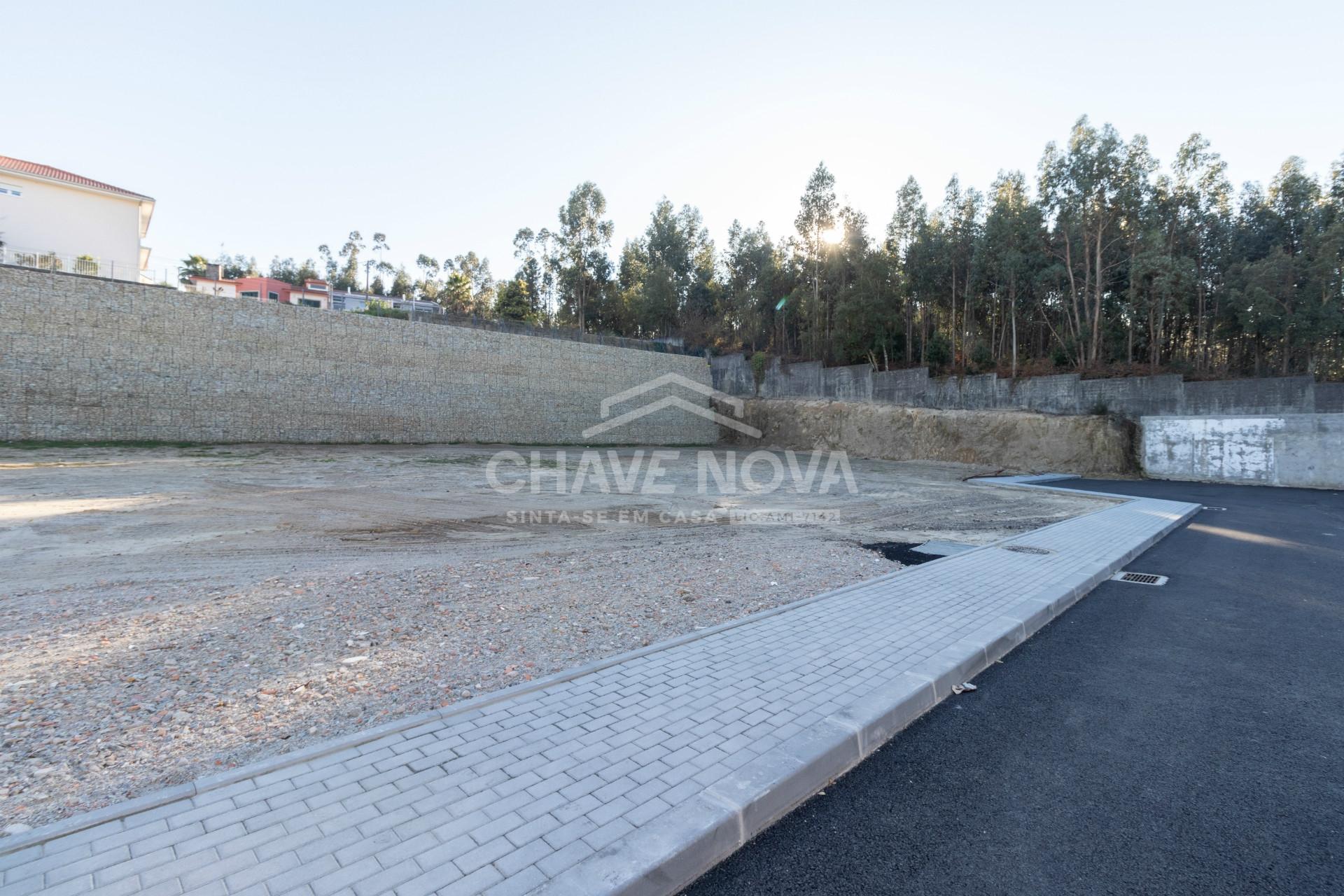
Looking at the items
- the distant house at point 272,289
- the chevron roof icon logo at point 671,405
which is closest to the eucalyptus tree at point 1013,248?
the chevron roof icon logo at point 671,405

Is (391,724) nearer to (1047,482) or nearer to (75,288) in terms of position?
(1047,482)

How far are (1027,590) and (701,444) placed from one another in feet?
122

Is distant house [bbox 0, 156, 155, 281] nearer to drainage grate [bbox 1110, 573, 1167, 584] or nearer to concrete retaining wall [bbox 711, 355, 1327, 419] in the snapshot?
concrete retaining wall [bbox 711, 355, 1327, 419]

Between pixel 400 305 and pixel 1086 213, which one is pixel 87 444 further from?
pixel 1086 213

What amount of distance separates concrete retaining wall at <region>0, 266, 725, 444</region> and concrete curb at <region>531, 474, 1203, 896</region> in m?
28.6

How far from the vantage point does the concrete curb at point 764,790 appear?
226cm

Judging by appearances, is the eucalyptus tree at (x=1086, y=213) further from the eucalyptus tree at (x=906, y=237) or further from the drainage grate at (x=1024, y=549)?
the drainage grate at (x=1024, y=549)

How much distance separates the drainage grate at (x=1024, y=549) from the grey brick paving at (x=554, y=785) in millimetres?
4436

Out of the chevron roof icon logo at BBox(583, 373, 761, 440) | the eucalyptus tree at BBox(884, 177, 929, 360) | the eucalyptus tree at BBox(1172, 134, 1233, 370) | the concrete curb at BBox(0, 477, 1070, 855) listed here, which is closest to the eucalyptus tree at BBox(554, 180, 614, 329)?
the chevron roof icon logo at BBox(583, 373, 761, 440)

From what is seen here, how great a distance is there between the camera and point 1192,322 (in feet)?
104

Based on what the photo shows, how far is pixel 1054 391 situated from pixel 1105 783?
30.5 metres

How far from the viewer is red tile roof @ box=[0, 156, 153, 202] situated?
2964 cm

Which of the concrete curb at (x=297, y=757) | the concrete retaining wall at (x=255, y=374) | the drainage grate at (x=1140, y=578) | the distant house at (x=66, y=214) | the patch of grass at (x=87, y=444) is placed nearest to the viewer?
the concrete curb at (x=297, y=757)

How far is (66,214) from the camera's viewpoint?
3105cm
